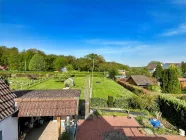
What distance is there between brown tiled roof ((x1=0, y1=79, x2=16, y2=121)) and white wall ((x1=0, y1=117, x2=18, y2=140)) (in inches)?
14.6

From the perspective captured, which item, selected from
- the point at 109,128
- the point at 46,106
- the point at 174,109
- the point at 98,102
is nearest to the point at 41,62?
the point at 98,102

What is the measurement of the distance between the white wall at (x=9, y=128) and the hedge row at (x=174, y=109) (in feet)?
49.9

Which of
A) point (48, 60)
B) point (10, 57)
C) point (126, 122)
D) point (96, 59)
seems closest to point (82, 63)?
point (96, 59)

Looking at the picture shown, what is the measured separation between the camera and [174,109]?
20406 mm

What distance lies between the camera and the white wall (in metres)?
9.18

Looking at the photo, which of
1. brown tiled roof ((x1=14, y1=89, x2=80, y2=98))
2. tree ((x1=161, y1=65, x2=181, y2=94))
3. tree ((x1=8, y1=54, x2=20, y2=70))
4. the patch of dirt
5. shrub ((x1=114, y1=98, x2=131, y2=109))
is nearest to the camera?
brown tiled roof ((x1=14, y1=89, x2=80, y2=98))

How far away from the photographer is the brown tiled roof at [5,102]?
9.08 meters

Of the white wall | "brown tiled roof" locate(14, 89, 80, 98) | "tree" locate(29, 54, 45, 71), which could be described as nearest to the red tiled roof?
"brown tiled roof" locate(14, 89, 80, 98)

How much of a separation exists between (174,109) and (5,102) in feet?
56.6

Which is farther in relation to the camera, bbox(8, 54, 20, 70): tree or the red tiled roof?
bbox(8, 54, 20, 70): tree

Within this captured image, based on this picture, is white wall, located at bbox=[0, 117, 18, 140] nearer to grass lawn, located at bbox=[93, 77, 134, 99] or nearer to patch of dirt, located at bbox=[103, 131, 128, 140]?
patch of dirt, located at bbox=[103, 131, 128, 140]

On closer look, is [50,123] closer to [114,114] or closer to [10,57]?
[114,114]

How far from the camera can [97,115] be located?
2088 centimetres

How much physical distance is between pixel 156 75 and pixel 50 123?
150 ft
